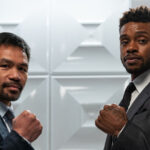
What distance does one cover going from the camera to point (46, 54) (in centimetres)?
143

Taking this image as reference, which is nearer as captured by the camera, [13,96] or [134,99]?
[13,96]

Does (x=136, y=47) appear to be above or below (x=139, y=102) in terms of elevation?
above

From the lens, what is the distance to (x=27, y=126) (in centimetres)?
75

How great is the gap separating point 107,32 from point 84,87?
27 cm

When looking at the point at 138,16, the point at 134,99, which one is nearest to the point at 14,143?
the point at 134,99

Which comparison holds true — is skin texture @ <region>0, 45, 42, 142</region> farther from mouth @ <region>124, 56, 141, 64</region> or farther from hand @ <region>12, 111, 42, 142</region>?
mouth @ <region>124, 56, 141, 64</region>

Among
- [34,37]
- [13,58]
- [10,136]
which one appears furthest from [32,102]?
[10,136]

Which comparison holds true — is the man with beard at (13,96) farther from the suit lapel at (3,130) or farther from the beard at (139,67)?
the beard at (139,67)

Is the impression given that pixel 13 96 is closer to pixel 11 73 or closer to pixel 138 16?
pixel 11 73

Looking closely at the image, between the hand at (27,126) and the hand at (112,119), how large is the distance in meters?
Answer: 0.17

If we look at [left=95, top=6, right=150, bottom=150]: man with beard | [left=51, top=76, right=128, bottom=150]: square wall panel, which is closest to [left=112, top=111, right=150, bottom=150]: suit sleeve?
[left=95, top=6, right=150, bottom=150]: man with beard

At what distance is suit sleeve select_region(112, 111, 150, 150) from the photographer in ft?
2.49

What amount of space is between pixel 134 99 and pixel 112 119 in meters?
0.16

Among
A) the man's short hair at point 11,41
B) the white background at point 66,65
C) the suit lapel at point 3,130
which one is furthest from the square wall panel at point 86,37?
the suit lapel at point 3,130
